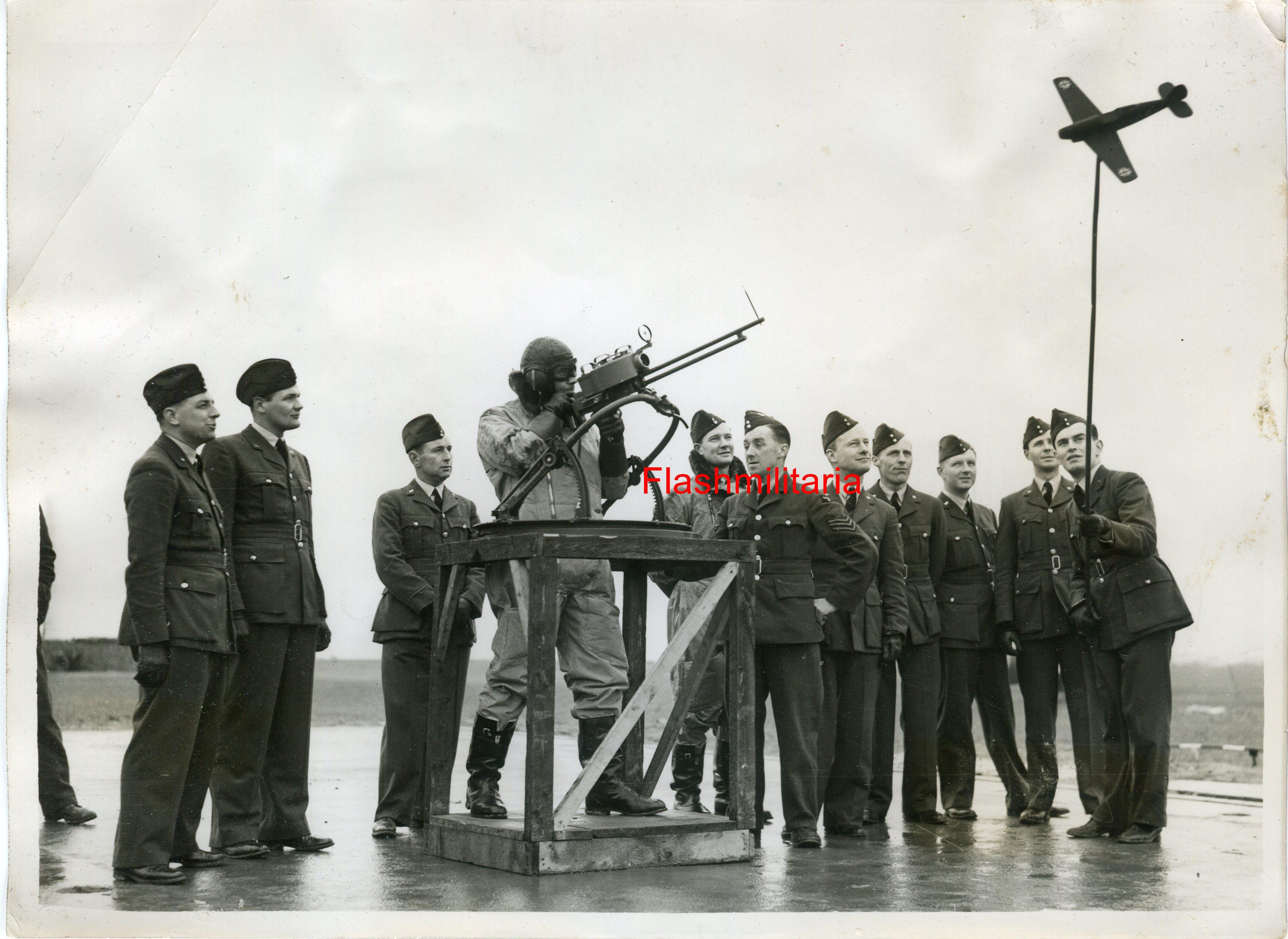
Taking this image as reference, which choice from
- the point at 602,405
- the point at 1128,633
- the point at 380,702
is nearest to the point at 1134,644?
the point at 1128,633

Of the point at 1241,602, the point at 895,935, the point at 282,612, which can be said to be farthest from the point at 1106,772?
the point at 282,612

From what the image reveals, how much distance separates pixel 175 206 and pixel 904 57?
2.69 m

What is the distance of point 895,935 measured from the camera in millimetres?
3389

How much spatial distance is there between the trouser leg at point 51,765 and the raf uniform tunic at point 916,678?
10.3 feet

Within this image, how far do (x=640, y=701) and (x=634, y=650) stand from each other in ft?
1.90

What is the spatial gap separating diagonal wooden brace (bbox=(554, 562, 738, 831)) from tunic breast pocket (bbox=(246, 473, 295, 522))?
1.43 m

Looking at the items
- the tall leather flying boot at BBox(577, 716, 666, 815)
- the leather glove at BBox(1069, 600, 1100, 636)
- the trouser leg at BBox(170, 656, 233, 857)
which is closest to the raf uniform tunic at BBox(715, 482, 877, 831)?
the tall leather flying boot at BBox(577, 716, 666, 815)

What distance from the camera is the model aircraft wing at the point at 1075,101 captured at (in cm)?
458

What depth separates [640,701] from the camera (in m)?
3.85

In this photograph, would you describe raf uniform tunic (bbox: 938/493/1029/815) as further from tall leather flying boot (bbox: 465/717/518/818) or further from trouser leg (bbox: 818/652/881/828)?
tall leather flying boot (bbox: 465/717/518/818)

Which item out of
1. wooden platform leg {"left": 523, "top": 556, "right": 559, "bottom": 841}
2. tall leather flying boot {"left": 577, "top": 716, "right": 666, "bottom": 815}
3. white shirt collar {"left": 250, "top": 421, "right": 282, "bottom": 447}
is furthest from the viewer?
white shirt collar {"left": 250, "top": 421, "right": 282, "bottom": 447}

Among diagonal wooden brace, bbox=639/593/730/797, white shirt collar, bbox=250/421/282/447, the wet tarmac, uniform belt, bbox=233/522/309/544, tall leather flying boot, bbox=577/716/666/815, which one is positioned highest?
white shirt collar, bbox=250/421/282/447

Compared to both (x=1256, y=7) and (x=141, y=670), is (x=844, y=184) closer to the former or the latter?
(x=1256, y=7)

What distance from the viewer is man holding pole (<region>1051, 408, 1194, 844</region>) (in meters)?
4.68
